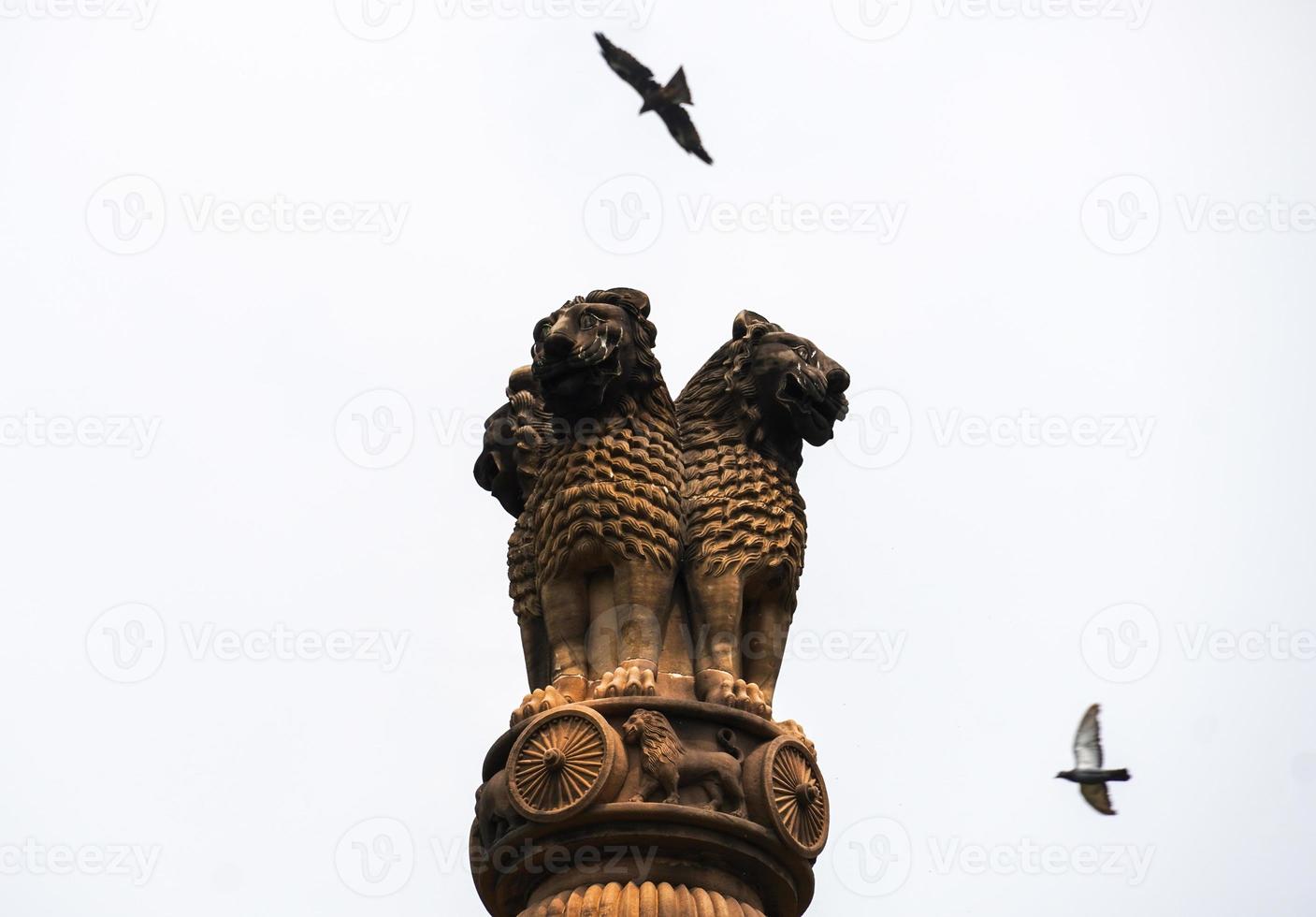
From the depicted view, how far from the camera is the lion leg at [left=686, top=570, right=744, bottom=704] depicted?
13.7m

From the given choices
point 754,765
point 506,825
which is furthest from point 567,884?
point 754,765

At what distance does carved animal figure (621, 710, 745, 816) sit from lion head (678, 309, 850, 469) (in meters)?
2.63

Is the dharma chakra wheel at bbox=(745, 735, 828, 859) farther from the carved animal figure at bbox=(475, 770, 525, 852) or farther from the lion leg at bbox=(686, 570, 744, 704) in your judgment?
the carved animal figure at bbox=(475, 770, 525, 852)

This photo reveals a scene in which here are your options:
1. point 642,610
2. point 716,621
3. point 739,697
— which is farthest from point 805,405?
point 739,697

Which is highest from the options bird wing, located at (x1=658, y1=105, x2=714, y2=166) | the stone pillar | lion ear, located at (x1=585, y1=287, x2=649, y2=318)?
bird wing, located at (x1=658, y1=105, x2=714, y2=166)

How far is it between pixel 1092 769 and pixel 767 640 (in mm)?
3561

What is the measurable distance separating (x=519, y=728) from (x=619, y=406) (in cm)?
256

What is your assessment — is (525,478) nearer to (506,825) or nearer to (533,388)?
(533,388)

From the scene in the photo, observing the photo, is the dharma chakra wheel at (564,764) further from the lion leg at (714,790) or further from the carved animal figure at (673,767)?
the lion leg at (714,790)

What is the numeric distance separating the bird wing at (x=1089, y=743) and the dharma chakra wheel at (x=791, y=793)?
3612 mm

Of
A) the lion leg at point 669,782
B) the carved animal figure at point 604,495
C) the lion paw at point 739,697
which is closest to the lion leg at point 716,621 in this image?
the lion paw at point 739,697

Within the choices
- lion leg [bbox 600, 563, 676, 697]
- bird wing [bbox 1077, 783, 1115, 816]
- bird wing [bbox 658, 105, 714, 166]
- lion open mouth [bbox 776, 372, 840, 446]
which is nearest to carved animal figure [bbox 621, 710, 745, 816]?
lion leg [bbox 600, 563, 676, 697]

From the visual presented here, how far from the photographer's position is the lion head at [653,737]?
41.4 ft

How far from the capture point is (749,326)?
48.4 ft
